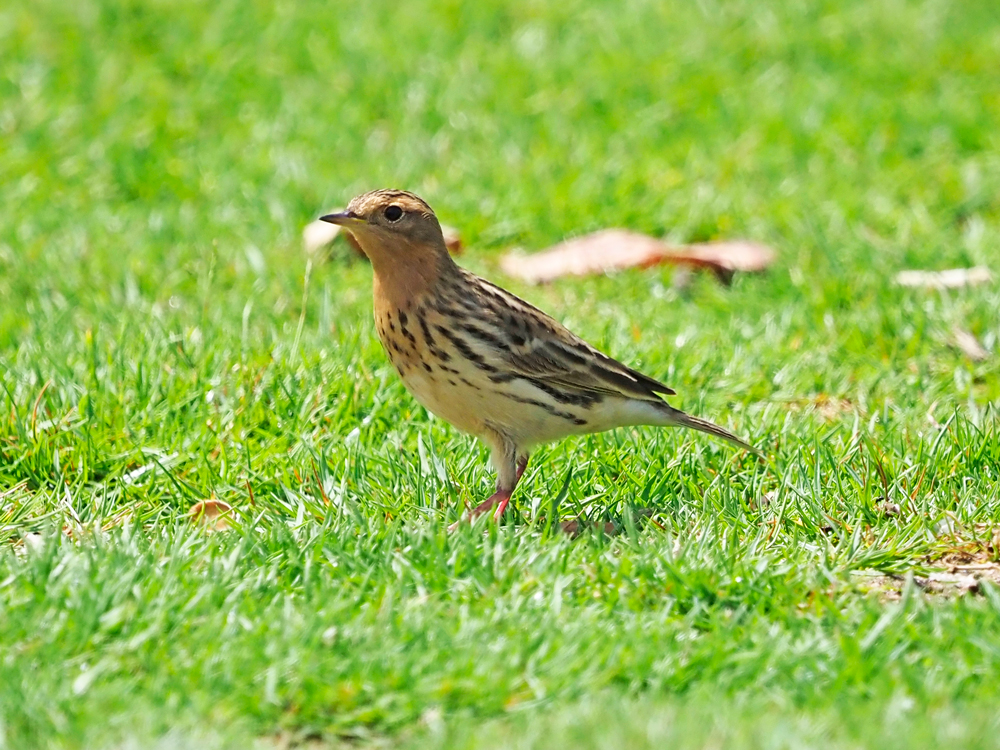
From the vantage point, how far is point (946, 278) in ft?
27.9

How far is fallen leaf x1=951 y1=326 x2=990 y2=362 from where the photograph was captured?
7.62m

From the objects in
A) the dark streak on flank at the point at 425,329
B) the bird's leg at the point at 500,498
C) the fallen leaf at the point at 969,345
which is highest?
the dark streak on flank at the point at 425,329

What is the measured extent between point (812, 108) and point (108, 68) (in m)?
5.22

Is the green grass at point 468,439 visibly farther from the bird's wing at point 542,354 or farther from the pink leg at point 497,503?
the bird's wing at point 542,354

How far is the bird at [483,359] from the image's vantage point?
230 inches

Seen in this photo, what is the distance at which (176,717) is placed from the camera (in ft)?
13.5

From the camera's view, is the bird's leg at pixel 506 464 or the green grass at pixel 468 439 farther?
the bird's leg at pixel 506 464

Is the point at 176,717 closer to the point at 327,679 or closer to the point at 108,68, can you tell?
the point at 327,679

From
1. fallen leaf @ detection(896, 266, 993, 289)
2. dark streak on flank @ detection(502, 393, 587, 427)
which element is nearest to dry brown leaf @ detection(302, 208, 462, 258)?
fallen leaf @ detection(896, 266, 993, 289)

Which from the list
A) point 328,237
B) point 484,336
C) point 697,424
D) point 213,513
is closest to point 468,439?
point 484,336

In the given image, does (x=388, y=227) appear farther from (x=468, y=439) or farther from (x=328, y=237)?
(x=328, y=237)

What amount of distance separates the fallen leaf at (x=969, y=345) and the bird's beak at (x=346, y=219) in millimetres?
3403

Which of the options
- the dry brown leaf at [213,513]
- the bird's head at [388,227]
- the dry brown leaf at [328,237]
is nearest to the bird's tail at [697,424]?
the bird's head at [388,227]

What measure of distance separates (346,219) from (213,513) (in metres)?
1.27
